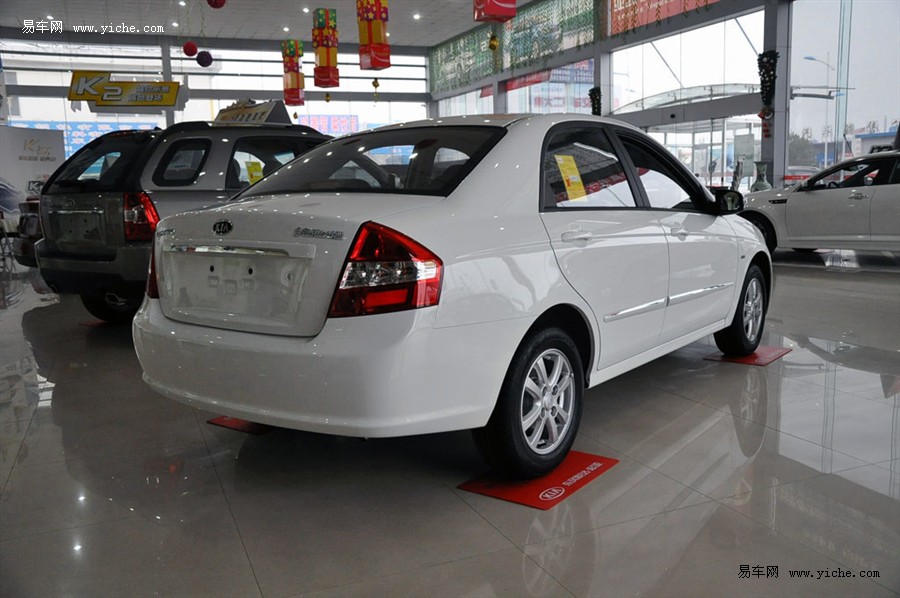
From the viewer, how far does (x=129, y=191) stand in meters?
5.17

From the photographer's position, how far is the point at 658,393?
13.3ft

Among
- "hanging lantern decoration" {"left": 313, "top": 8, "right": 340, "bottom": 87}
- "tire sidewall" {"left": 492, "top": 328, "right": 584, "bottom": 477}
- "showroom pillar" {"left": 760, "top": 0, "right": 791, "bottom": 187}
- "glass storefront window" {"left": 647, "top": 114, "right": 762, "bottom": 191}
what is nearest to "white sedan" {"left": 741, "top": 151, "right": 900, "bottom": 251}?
"showroom pillar" {"left": 760, "top": 0, "right": 791, "bottom": 187}

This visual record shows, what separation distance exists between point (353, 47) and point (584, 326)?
27000 millimetres

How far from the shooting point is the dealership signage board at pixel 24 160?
16375 millimetres

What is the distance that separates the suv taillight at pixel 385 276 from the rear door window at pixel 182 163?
353 cm

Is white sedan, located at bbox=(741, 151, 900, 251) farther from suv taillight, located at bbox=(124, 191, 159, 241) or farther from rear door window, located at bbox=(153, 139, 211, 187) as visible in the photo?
suv taillight, located at bbox=(124, 191, 159, 241)

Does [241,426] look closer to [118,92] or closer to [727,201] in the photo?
[727,201]

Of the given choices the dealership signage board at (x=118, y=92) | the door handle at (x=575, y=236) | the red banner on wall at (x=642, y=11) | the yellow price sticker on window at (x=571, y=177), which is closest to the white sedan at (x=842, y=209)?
the yellow price sticker on window at (x=571, y=177)

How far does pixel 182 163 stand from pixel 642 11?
16.6 metres

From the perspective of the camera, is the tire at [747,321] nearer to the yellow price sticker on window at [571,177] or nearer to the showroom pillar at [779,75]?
the yellow price sticker on window at [571,177]

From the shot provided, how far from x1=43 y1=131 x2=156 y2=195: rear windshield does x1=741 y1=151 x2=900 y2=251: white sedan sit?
329 inches

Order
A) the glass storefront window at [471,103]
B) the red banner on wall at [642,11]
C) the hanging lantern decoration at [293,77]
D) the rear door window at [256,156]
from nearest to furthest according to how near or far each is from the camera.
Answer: the rear door window at [256,156], the red banner on wall at [642,11], the hanging lantern decoration at [293,77], the glass storefront window at [471,103]

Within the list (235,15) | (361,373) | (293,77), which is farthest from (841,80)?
(235,15)

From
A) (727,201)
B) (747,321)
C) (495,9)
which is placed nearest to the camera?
(727,201)
